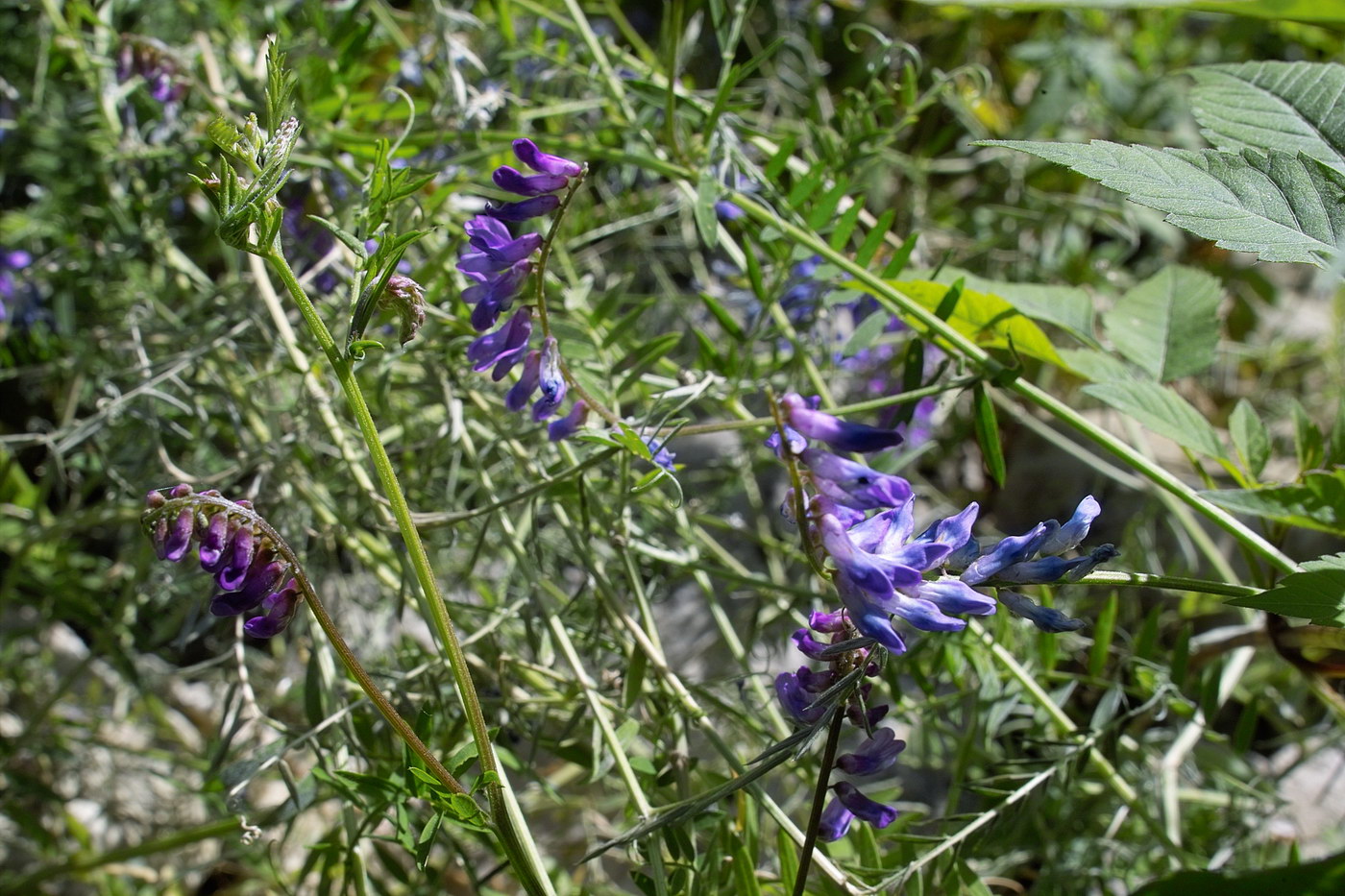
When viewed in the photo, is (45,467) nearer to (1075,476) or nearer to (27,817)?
(27,817)

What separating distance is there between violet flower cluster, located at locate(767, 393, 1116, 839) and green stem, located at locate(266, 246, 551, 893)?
25cm

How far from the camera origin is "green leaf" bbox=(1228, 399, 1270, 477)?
1.11m

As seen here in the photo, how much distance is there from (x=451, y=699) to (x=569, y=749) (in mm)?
147

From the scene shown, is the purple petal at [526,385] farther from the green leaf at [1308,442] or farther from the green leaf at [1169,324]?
the green leaf at [1308,442]

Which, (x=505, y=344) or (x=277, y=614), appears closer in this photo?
(x=277, y=614)

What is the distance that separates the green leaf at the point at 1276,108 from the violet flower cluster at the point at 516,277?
0.62 m

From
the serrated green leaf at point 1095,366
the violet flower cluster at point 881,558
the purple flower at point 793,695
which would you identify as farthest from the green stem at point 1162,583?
the serrated green leaf at point 1095,366

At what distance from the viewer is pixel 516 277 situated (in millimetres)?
944

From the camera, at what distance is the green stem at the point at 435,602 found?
0.75 metres

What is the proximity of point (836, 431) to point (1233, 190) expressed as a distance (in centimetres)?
36

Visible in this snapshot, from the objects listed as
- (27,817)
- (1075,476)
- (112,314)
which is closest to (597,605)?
(27,817)

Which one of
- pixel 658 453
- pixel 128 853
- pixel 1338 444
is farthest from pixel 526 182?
pixel 128 853

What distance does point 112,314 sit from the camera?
1.68 meters

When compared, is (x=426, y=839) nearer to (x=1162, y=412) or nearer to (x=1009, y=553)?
(x=1009, y=553)
